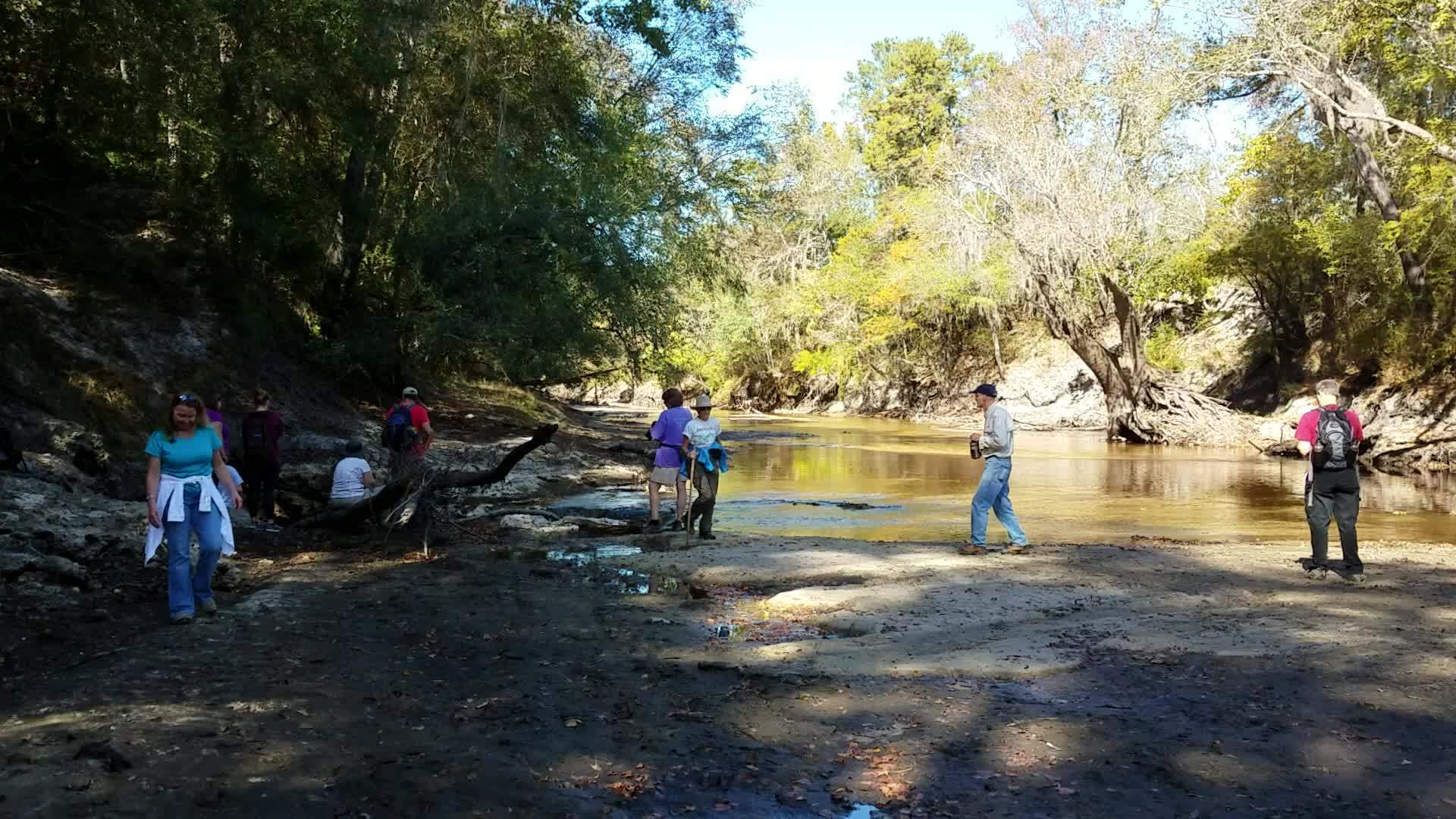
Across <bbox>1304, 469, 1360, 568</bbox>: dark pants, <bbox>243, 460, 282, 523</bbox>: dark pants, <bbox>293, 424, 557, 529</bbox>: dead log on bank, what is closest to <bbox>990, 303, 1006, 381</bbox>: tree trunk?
<bbox>293, 424, 557, 529</bbox>: dead log on bank

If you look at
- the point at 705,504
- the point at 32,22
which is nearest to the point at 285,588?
the point at 705,504

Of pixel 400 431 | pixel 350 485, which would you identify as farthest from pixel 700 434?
pixel 350 485

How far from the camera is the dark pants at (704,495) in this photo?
11391 millimetres

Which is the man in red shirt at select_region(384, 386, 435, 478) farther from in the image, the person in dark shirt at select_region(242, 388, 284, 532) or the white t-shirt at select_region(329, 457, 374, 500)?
the person in dark shirt at select_region(242, 388, 284, 532)

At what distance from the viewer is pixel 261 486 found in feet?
42.0

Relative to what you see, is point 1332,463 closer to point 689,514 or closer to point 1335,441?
point 1335,441

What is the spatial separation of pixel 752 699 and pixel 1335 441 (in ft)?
20.3

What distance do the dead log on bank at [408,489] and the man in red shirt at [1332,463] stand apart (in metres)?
7.50

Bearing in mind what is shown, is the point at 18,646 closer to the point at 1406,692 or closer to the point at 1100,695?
the point at 1100,695

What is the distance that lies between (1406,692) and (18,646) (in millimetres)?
8264

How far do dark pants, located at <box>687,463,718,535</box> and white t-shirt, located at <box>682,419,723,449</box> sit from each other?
0.25 meters

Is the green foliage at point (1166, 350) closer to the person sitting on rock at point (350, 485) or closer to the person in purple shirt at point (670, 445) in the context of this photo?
the person in purple shirt at point (670, 445)

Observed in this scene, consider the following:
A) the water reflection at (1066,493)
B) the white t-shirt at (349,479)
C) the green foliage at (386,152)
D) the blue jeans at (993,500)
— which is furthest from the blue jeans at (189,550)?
the green foliage at (386,152)

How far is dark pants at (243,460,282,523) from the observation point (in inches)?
497
